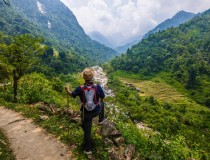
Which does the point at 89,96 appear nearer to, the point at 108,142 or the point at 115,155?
the point at 115,155

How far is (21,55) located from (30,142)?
35.1ft

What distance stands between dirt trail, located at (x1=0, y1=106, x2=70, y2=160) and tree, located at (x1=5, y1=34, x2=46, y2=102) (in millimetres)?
6279

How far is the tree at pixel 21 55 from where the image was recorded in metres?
19.3

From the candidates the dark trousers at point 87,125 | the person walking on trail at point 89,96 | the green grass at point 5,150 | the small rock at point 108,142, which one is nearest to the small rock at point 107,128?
the small rock at point 108,142

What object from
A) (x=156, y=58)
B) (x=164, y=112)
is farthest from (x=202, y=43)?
(x=164, y=112)

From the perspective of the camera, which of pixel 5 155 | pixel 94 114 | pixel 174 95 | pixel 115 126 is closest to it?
pixel 94 114

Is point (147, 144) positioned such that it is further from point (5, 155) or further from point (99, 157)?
point (5, 155)

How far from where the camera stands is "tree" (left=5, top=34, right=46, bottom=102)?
19312mm

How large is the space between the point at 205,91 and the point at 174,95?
15265 mm

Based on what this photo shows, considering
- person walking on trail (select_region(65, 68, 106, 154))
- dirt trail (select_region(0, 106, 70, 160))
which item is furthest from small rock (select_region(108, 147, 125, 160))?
dirt trail (select_region(0, 106, 70, 160))

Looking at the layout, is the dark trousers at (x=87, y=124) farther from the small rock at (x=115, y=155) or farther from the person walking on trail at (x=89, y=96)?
the small rock at (x=115, y=155)

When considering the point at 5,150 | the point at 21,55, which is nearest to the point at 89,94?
the point at 5,150

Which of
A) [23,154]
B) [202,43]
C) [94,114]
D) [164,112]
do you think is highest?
[202,43]

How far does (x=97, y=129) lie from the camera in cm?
1118
